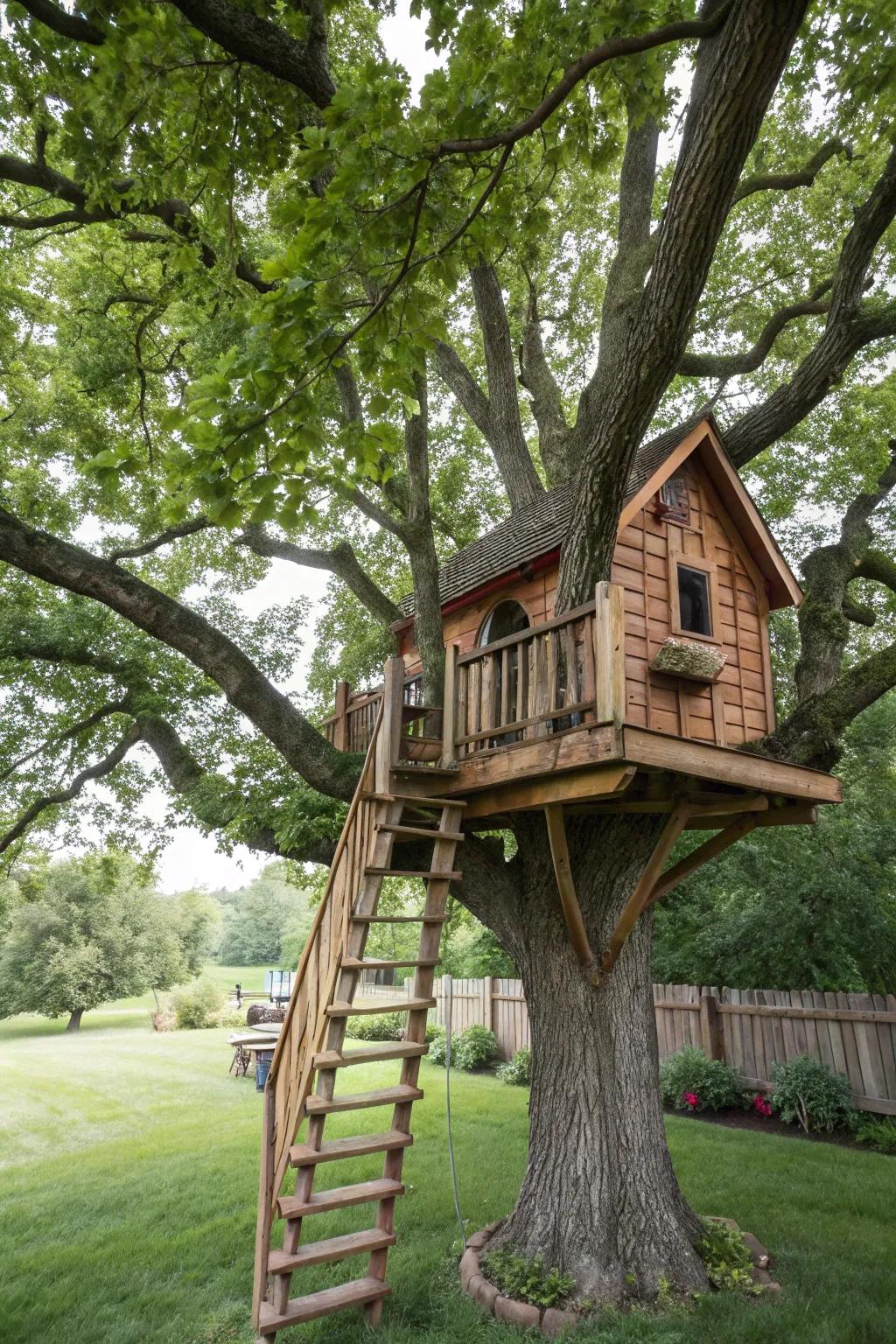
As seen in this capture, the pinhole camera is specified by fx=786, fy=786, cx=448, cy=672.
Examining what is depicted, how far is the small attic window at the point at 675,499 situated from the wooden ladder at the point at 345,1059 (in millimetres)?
3592

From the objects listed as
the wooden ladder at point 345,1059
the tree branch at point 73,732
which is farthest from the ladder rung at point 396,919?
the tree branch at point 73,732

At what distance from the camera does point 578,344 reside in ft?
48.6

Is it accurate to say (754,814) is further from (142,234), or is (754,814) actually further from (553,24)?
(142,234)

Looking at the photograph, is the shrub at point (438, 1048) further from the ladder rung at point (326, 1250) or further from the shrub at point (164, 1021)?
the shrub at point (164, 1021)

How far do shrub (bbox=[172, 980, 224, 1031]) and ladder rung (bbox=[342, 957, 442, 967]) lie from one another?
2574 cm

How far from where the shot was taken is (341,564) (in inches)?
353

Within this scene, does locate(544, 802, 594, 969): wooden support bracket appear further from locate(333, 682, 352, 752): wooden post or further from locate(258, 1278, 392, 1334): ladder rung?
locate(333, 682, 352, 752): wooden post

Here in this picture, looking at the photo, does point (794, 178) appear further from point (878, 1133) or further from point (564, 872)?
point (878, 1133)

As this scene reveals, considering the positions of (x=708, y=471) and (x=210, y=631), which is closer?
(x=210, y=631)

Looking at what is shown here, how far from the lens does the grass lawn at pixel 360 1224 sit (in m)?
5.26

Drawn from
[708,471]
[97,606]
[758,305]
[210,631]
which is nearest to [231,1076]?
[97,606]

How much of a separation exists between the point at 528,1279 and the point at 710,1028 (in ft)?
24.9

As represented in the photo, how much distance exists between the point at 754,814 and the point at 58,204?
35.9ft

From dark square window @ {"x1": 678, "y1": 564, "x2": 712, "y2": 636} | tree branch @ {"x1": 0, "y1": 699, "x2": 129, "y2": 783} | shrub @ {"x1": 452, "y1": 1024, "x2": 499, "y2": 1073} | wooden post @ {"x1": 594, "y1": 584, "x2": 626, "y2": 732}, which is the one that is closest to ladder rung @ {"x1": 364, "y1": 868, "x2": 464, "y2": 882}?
wooden post @ {"x1": 594, "y1": 584, "x2": 626, "y2": 732}
